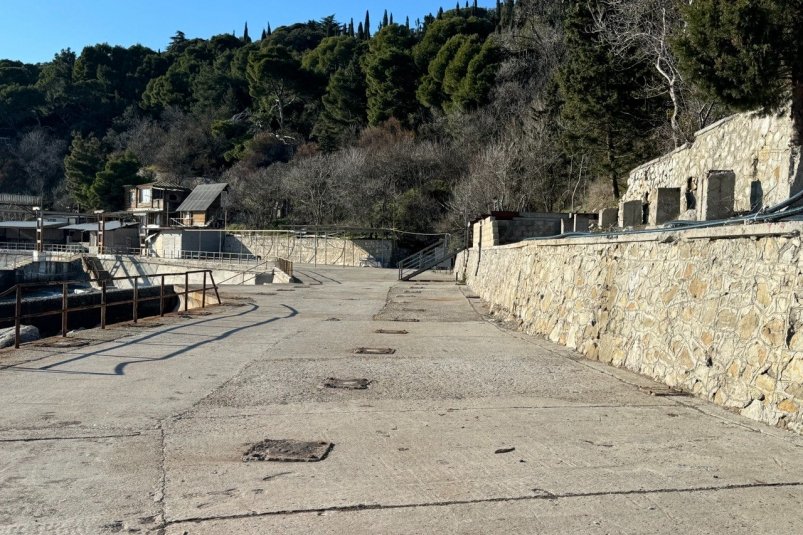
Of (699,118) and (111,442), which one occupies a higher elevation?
(699,118)

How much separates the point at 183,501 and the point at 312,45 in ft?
377

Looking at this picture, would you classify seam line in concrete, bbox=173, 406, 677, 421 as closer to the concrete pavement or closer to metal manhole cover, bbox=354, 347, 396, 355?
the concrete pavement

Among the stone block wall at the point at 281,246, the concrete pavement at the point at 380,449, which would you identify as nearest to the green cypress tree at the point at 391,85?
the stone block wall at the point at 281,246

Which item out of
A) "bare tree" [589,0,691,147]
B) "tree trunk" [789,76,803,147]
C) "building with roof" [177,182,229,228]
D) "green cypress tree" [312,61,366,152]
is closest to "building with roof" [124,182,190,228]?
"building with roof" [177,182,229,228]

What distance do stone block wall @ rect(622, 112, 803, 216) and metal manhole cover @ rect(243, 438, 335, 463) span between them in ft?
32.8

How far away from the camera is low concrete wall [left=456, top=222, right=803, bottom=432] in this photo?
5375 millimetres

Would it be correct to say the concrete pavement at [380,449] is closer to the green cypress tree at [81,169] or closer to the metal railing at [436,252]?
the metal railing at [436,252]

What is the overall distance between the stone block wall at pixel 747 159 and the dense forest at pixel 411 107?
2.42 ft

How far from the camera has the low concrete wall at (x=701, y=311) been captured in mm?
5375

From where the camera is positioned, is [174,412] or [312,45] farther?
[312,45]

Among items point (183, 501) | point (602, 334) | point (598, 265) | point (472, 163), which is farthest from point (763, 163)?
point (472, 163)

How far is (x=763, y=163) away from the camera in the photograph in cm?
1252

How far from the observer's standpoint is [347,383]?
752cm

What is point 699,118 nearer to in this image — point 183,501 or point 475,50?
point 183,501
